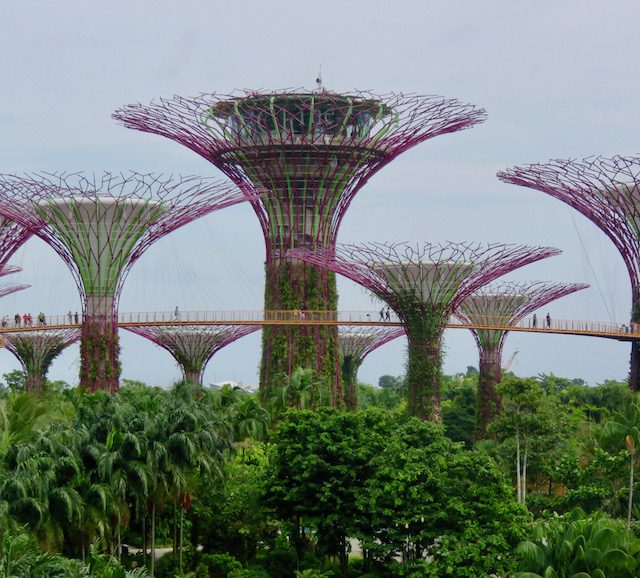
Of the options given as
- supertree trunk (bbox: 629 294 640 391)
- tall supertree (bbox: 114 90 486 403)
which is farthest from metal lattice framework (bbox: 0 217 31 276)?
supertree trunk (bbox: 629 294 640 391)

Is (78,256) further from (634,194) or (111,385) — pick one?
(634,194)

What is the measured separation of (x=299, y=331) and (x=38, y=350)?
77.7 ft

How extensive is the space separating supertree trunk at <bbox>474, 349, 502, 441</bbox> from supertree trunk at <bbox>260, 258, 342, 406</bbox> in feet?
36.8

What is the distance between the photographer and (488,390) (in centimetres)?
6569

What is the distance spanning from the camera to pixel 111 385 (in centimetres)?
4897

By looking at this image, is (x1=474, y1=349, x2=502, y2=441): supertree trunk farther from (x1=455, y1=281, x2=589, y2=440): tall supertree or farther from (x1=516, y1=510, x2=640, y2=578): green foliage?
Answer: (x1=516, y1=510, x2=640, y2=578): green foliage

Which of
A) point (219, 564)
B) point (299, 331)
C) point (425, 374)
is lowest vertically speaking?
point (219, 564)

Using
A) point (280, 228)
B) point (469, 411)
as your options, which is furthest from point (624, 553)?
point (469, 411)

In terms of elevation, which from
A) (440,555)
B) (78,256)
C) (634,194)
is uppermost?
(634,194)

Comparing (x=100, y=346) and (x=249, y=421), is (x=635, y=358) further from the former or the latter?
(x=100, y=346)

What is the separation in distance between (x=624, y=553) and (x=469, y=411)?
49.9 meters

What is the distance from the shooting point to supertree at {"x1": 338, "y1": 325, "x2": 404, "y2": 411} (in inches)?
2928

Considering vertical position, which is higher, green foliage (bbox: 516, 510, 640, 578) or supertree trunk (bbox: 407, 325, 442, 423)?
supertree trunk (bbox: 407, 325, 442, 423)

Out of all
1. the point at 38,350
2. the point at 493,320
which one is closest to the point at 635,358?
the point at 493,320
